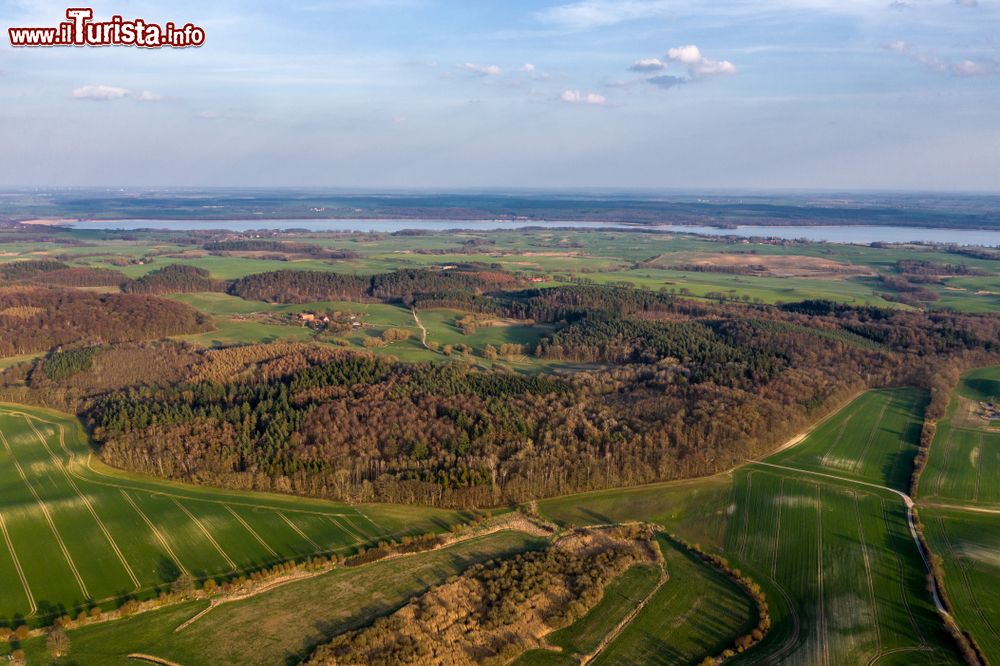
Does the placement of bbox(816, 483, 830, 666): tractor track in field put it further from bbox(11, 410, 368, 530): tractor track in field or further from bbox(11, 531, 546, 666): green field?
bbox(11, 410, 368, 530): tractor track in field

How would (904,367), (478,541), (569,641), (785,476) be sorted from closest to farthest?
(569,641) < (478,541) < (785,476) < (904,367)

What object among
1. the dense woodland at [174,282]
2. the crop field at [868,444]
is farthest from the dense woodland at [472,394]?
the dense woodland at [174,282]

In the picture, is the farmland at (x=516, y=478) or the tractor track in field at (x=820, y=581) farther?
the farmland at (x=516, y=478)

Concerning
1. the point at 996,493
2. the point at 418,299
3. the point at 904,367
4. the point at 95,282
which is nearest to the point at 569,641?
the point at 996,493

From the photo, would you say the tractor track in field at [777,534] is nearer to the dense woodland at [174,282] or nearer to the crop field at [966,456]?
the crop field at [966,456]

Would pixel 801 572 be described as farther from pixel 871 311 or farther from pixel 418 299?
pixel 418 299

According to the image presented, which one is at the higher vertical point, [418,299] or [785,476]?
[418,299]
